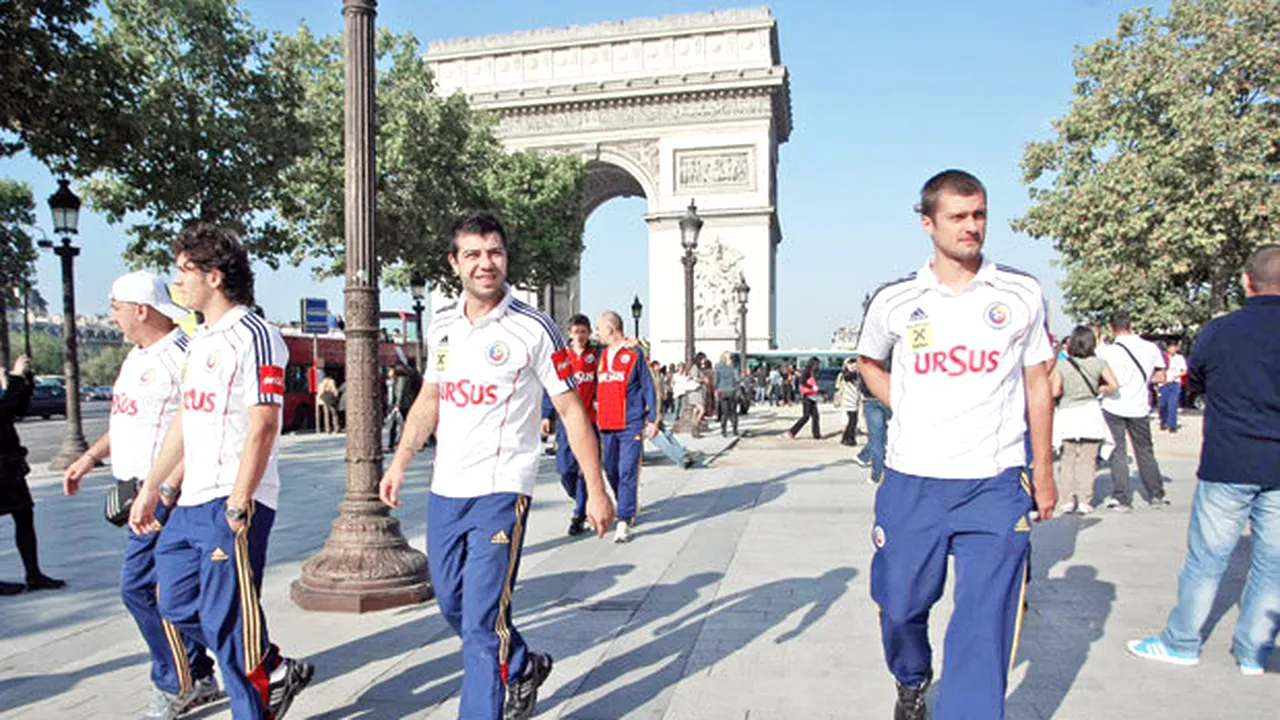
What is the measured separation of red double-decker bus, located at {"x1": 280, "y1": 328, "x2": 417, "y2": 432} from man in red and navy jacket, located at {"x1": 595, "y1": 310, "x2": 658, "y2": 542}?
1503 cm

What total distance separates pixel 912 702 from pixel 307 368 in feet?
83.7

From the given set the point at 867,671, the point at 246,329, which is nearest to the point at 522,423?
the point at 246,329

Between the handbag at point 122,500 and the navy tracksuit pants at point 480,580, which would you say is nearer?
the navy tracksuit pants at point 480,580

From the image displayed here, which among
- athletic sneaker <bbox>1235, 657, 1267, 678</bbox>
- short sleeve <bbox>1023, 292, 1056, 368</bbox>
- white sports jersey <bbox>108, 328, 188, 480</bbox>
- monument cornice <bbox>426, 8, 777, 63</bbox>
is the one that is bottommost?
athletic sneaker <bbox>1235, 657, 1267, 678</bbox>

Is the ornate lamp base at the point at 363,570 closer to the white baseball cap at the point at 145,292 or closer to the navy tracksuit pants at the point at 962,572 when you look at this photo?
the white baseball cap at the point at 145,292

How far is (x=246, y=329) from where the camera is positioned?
3.47m

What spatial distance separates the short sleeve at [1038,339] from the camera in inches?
126

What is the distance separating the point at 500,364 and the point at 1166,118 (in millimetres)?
27035

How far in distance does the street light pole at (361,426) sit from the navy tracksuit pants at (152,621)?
1.50 metres

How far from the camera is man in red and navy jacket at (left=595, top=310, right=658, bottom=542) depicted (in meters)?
7.98

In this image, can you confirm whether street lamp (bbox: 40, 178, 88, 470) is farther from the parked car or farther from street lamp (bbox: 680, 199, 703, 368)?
the parked car

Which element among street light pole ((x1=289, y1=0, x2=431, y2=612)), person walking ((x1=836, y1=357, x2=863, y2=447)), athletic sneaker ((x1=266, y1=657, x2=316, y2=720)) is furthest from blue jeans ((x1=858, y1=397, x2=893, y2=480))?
athletic sneaker ((x1=266, y1=657, x2=316, y2=720))

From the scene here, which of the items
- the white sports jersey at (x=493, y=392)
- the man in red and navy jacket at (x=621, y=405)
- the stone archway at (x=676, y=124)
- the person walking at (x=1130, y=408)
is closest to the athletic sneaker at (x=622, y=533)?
the man in red and navy jacket at (x=621, y=405)

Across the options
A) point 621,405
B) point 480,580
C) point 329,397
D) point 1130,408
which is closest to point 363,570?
point 480,580
